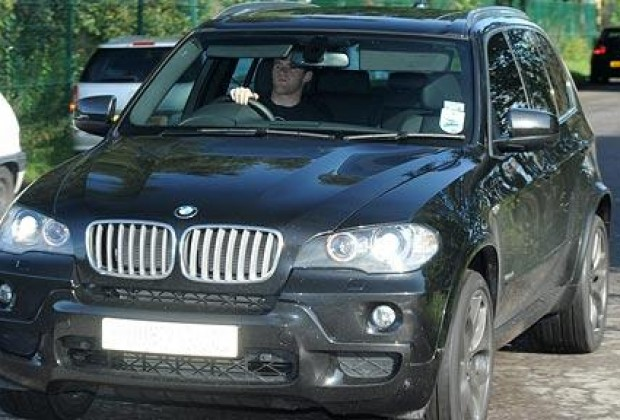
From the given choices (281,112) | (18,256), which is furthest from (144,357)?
(281,112)

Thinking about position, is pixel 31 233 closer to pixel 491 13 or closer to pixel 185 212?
pixel 185 212

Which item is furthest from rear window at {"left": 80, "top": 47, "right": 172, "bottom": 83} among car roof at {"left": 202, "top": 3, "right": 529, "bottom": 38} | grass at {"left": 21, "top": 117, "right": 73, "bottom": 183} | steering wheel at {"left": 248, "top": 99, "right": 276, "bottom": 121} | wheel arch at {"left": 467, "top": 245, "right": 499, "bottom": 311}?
wheel arch at {"left": 467, "top": 245, "right": 499, "bottom": 311}

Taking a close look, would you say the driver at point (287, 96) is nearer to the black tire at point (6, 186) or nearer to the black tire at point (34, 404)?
the black tire at point (34, 404)

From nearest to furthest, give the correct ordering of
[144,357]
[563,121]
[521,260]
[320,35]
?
[144,357] → [521,260] → [320,35] → [563,121]

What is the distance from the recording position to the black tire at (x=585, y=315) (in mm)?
7730

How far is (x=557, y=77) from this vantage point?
322 inches

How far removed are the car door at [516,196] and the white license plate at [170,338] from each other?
1.38 metres

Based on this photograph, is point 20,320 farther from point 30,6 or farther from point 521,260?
point 30,6

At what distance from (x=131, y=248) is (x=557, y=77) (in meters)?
3.43

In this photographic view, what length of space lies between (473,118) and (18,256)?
2.07 m

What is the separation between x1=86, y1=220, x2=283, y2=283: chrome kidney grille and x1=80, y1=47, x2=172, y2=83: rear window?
11.0 m

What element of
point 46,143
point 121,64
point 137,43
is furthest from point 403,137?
point 46,143

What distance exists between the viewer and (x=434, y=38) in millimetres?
6938

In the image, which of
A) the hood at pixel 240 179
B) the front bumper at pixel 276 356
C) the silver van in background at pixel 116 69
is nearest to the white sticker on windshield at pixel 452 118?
the hood at pixel 240 179
